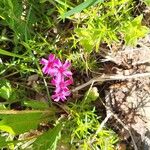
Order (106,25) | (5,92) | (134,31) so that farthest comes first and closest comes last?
(5,92)
(106,25)
(134,31)

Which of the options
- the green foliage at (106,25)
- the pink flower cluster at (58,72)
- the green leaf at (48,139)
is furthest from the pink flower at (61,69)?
the green leaf at (48,139)

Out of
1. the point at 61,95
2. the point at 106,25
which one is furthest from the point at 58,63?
the point at 106,25

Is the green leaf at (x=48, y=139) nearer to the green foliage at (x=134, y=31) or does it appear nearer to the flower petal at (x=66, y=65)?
the flower petal at (x=66, y=65)

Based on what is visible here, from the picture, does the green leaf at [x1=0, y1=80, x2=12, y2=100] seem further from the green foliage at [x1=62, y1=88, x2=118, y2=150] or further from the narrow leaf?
the green foliage at [x1=62, y1=88, x2=118, y2=150]

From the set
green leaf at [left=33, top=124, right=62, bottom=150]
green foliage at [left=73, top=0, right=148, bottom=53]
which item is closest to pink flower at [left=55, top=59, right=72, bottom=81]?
green foliage at [left=73, top=0, right=148, bottom=53]

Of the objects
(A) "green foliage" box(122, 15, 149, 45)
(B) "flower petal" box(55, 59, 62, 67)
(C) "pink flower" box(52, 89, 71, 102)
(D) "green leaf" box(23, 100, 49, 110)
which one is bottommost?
(D) "green leaf" box(23, 100, 49, 110)

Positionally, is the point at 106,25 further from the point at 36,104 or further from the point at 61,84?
the point at 36,104
